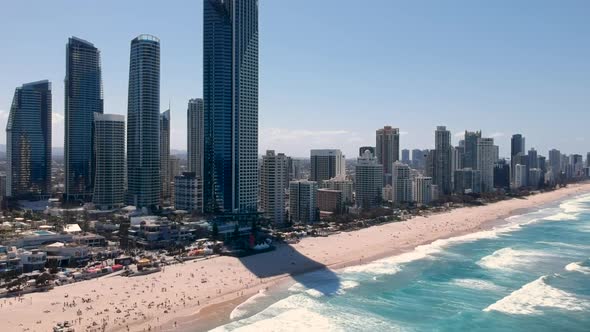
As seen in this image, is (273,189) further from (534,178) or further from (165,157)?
(534,178)

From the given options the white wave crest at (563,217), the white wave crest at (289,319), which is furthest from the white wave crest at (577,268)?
the white wave crest at (563,217)

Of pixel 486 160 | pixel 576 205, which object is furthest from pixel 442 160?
pixel 576 205

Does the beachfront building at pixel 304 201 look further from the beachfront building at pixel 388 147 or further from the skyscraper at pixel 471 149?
the skyscraper at pixel 471 149

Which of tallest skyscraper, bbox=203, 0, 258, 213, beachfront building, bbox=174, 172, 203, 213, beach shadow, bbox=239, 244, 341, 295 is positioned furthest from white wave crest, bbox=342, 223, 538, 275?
beachfront building, bbox=174, 172, 203, 213

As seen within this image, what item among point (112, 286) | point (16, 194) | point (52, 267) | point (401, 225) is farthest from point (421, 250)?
point (16, 194)

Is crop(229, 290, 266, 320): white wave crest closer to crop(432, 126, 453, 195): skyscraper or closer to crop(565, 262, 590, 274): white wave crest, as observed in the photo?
crop(565, 262, 590, 274): white wave crest

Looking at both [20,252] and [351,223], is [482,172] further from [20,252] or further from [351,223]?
[20,252]
